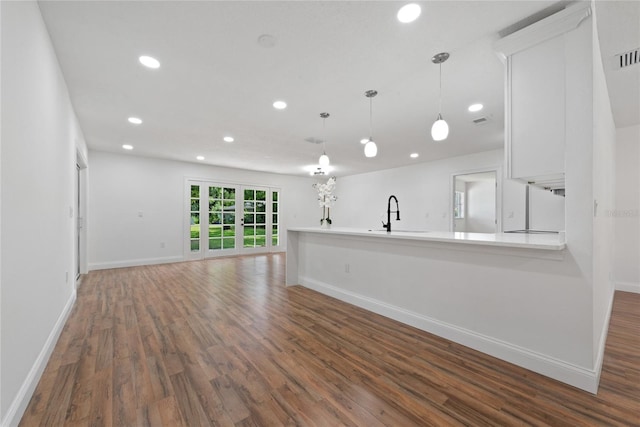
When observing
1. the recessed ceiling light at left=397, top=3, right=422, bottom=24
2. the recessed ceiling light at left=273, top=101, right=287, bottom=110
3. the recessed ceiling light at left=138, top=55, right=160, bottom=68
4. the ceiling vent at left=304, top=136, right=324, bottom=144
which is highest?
the recessed ceiling light at left=138, top=55, right=160, bottom=68

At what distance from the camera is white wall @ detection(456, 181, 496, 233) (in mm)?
8469

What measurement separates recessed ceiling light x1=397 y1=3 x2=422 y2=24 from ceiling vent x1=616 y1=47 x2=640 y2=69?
2.20 metres

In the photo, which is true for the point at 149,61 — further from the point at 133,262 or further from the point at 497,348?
the point at 133,262

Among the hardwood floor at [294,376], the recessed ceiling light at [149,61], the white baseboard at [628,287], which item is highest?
the recessed ceiling light at [149,61]

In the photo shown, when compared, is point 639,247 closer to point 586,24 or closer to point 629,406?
point 629,406

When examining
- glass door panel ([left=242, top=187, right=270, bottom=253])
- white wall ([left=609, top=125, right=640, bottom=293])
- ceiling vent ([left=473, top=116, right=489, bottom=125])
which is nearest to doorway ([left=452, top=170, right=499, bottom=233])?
white wall ([left=609, top=125, right=640, bottom=293])

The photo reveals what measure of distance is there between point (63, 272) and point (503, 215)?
737cm

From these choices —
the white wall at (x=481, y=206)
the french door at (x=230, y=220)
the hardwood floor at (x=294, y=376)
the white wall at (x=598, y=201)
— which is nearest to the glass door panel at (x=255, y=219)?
the french door at (x=230, y=220)

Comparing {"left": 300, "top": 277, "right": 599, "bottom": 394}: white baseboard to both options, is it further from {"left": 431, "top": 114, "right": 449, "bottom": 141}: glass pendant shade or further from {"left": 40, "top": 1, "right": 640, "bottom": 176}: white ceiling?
{"left": 40, "top": 1, "right": 640, "bottom": 176}: white ceiling

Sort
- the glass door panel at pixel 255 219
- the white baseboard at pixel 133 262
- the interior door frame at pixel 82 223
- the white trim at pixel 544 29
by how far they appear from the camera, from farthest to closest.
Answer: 1. the glass door panel at pixel 255 219
2. the white baseboard at pixel 133 262
3. the interior door frame at pixel 82 223
4. the white trim at pixel 544 29

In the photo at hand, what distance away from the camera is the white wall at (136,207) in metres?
5.76

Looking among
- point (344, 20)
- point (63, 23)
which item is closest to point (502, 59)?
point (344, 20)

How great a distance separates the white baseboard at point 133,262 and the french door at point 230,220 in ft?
1.27

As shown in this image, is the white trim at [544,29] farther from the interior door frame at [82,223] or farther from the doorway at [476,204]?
the doorway at [476,204]
